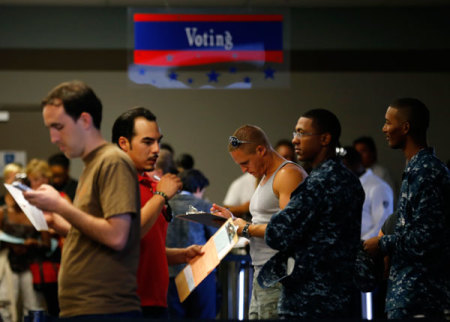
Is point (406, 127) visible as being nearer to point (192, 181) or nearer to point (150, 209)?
point (150, 209)

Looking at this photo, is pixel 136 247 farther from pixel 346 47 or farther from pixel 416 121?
pixel 346 47

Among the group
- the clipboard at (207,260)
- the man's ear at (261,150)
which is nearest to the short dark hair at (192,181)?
the man's ear at (261,150)

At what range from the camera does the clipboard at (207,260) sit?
2639 mm

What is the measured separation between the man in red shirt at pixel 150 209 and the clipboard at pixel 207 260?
0.09 metres

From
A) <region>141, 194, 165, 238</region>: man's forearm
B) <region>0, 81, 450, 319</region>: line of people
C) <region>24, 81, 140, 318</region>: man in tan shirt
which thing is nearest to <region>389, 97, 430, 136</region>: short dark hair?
<region>0, 81, 450, 319</region>: line of people

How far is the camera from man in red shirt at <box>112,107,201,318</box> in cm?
259

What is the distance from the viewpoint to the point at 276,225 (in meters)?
2.71

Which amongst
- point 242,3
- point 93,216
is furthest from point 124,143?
point 242,3

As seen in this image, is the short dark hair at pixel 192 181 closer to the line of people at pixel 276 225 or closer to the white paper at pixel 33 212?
the line of people at pixel 276 225

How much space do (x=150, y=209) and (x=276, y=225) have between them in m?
0.50

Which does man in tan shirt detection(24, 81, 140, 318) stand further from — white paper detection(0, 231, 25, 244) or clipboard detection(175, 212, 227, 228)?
white paper detection(0, 231, 25, 244)

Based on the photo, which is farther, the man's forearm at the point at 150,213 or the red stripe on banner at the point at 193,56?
the red stripe on banner at the point at 193,56

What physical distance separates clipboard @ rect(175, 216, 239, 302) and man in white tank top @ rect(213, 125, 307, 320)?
0.32 meters

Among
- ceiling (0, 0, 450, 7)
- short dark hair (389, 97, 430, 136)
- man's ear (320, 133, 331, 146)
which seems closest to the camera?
man's ear (320, 133, 331, 146)
